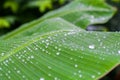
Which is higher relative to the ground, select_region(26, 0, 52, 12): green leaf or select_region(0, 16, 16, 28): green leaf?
select_region(26, 0, 52, 12): green leaf

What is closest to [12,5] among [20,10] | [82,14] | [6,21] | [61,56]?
[20,10]

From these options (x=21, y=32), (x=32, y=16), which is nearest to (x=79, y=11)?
(x=21, y=32)

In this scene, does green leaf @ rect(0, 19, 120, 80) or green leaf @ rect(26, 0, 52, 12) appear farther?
green leaf @ rect(26, 0, 52, 12)

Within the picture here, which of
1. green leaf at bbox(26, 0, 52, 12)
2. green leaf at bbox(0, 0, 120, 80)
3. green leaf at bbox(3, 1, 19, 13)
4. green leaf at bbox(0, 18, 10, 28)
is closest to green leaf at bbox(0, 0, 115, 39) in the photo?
green leaf at bbox(0, 0, 120, 80)

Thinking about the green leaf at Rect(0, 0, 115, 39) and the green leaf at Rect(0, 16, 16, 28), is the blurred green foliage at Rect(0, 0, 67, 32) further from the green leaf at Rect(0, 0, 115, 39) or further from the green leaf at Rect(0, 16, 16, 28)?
the green leaf at Rect(0, 0, 115, 39)

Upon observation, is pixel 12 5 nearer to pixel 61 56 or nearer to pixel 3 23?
pixel 3 23

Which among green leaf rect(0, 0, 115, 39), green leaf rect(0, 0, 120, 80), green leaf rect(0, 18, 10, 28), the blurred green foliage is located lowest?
the blurred green foliage

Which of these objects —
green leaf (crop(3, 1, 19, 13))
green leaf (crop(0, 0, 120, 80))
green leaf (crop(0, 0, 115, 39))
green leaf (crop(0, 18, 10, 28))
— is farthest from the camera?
green leaf (crop(3, 1, 19, 13))

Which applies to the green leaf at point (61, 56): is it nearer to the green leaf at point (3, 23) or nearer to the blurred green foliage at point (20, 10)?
the green leaf at point (3, 23)

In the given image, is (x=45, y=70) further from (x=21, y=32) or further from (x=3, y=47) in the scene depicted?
(x=21, y=32)

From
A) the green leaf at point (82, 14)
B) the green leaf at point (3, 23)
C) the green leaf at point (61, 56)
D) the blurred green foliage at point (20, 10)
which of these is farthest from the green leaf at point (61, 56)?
the blurred green foliage at point (20, 10)

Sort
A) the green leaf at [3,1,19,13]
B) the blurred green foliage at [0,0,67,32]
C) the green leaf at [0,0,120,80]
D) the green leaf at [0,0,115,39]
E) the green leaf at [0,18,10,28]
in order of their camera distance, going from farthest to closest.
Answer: the green leaf at [3,1,19,13] < the blurred green foliage at [0,0,67,32] < the green leaf at [0,18,10,28] < the green leaf at [0,0,115,39] < the green leaf at [0,0,120,80]
